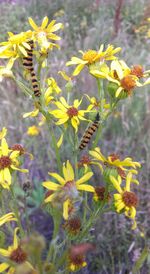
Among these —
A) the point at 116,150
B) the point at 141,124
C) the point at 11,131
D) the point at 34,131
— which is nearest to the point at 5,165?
the point at 116,150

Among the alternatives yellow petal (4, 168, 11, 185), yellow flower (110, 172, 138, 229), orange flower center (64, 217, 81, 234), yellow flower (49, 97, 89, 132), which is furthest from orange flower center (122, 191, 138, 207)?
yellow petal (4, 168, 11, 185)

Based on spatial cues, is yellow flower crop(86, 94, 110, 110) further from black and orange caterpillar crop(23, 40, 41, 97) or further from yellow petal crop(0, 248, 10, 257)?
yellow petal crop(0, 248, 10, 257)

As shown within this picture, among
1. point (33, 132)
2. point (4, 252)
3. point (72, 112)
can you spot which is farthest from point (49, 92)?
point (33, 132)

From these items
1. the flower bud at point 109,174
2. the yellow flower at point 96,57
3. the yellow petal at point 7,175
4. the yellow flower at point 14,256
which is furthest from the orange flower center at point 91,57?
the yellow flower at point 14,256

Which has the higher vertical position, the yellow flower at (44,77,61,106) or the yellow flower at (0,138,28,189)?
the yellow flower at (44,77,61,106)

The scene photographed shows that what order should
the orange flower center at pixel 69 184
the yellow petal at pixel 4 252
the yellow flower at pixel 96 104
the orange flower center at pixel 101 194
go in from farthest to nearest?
the yellow flower at pixel 96 104
the orange flower center at pixel 101 194
the yellow petal at pixel 4 252
the orange flower center at pixel 69 184

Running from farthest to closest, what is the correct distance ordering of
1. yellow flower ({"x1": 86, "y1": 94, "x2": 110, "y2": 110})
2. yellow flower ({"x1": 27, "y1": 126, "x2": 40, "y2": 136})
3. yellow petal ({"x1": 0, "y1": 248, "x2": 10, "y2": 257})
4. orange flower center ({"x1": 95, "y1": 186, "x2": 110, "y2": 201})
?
yellow flower ({"x1": 27, "y1": 126, "x2": 40, "y2": 136}) → yellow flower ({"x1": 86, "y1": 94, "x2": 110, "y2": 110}) → orange flower center ({"x1": 95, "y1": 186, "x2": 110, "y2": 201}) → yellow petal ({"x1": 0, "y1": 248, "x2": 10, "y2": 257})

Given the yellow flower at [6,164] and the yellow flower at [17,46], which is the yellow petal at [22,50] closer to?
the yellow flower at [17,46]

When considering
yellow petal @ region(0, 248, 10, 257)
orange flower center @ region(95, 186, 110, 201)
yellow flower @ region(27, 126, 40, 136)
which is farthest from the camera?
yellow flower @ region(27, 126, 40, 136)
